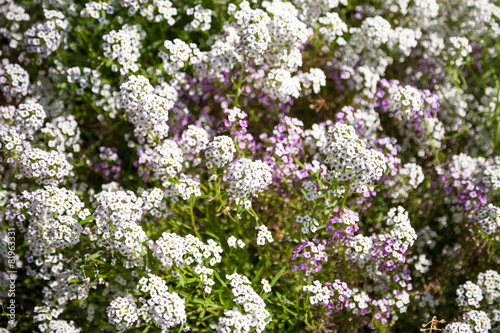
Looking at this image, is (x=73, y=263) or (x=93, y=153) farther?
(x=93, y=153)

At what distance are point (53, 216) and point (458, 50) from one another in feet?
18.5

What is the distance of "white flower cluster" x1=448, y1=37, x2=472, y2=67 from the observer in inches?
243

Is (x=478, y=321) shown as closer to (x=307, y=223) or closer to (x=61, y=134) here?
(x=307, y=223)

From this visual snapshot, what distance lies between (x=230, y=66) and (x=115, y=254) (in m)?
2.49

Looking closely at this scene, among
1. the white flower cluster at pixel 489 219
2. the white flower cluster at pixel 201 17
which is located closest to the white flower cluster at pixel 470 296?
the white flower cluster at pixel 489 219

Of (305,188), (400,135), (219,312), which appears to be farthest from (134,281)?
(400,135)

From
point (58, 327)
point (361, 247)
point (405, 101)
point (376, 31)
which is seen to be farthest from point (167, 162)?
point (376, 31)

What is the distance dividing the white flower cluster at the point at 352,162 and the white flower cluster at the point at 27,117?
3.23 m

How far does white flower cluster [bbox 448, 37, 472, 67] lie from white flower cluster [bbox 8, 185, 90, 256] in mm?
5243

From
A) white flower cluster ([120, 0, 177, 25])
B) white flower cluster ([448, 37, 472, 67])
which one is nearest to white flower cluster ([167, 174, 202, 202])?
white flower cluster ([120, 0, 177, 25])

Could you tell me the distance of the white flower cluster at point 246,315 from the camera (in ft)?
13.0

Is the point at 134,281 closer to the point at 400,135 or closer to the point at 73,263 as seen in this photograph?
the point at 73,263

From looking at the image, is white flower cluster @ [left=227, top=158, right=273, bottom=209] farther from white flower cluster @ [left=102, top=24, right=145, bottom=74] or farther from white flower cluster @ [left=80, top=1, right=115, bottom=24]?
white flower cluster @ [left=80, top=1, right=115, bottom=24]

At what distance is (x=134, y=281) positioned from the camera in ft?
17.2
